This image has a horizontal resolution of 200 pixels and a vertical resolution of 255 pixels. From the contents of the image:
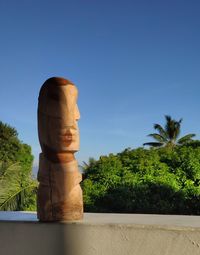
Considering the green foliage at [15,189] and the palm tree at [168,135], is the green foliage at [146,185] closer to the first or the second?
the green foliage at [15,189]

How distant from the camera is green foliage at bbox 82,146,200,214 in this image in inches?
313

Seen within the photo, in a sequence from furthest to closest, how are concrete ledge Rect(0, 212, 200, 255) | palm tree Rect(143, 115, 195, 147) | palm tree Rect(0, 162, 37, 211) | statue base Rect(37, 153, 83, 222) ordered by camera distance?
palm tree Rect(143, 115, 195, 147) < palm tree Rect(0, 162, 37, 211) < statue base Rect(37, 153, 83, 222) < concrete ledge Rect(0, 212, 200, 255)

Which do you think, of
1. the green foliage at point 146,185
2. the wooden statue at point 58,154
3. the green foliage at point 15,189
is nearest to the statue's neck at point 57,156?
Result: the wooden statue at point 58,154

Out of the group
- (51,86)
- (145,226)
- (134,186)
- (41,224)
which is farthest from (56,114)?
(134,186)

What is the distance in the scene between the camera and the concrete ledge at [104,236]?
6.51ft

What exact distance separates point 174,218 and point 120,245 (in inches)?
14.6

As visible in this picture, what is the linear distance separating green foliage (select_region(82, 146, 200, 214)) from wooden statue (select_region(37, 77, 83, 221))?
568 cm

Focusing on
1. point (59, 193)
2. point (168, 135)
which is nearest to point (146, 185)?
point (59, 193)

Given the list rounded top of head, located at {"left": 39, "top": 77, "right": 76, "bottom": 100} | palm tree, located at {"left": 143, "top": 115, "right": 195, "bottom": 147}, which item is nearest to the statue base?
rounded top of head, located at {"left": 39, "top": 77, "right": 76, "bottom": 100}

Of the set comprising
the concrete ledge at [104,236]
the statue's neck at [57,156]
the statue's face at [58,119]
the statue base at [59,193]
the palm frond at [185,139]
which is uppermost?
the palm frond at [185,139]

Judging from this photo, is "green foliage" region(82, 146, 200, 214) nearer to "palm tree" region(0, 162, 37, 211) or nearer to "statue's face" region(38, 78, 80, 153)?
"palm tree" region(0, 162, 37, 211)

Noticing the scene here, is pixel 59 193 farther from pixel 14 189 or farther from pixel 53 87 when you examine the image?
pixel 14 189

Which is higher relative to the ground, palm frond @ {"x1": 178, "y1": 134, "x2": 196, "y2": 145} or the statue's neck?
palm frond @ {"x1": 178, "y1": 134, "x2": 196, "y2": 145}

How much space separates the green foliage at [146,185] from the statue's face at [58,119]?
5.73 meters
